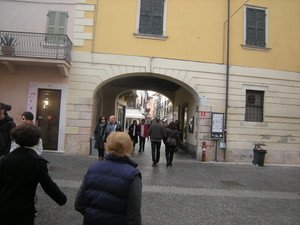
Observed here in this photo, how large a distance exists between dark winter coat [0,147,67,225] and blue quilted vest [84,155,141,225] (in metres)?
0.55

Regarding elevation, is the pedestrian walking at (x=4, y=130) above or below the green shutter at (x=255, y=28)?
below

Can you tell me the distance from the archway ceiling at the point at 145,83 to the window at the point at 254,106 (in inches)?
202

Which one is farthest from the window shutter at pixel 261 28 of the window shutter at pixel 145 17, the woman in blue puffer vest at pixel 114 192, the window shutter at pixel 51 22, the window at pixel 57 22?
the woman in blue puffer vest at pixel 114 192

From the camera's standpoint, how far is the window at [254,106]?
1209cm

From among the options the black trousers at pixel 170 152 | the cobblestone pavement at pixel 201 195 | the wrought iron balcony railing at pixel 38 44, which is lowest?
the cobblestone pavement at pixel 201 195

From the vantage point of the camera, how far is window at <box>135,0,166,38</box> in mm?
11516

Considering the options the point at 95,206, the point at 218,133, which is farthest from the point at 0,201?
the point at 218,133

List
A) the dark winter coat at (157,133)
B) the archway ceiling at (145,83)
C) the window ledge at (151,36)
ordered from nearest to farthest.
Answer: the dark winter coat at (157,133)
the window ledge at (151,36)
the archway ceiling at (145,83)

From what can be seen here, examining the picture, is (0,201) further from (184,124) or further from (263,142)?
(184,124)

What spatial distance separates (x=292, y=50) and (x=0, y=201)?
1355cm

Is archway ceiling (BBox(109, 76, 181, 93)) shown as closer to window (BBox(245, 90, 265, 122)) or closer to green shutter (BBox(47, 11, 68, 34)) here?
green shutter (BBox(47, 11, 68, 34))

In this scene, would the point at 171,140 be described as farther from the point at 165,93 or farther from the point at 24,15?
the point at 165,93

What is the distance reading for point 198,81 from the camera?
11.6m

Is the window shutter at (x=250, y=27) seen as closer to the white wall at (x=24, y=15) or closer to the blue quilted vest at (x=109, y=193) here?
the white wall at (x=24, y=15)
